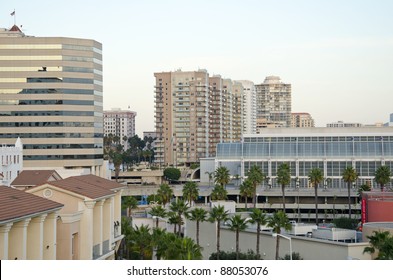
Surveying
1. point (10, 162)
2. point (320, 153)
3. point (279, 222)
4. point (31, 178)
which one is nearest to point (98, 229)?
point (279, 222)

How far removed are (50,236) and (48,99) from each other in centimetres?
7886

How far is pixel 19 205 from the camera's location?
24.6m

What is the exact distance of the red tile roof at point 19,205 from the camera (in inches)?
896

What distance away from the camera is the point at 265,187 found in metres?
105

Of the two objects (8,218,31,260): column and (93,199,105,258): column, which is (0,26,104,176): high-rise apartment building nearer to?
(93,199,105,258): column

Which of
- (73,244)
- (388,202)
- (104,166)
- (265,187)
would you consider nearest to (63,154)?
(104,166)

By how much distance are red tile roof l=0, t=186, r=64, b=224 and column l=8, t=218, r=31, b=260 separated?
0.51m

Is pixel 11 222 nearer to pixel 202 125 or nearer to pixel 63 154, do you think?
pixel 63 154

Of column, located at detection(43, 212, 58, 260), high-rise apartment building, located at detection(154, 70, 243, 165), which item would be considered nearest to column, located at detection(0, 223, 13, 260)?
column, located at detection(43, 212, 58, 260)

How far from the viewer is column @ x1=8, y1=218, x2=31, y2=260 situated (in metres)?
24.0

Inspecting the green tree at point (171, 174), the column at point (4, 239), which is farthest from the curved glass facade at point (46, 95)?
the column at point (4, 239)

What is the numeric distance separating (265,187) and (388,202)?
5441 centimetres

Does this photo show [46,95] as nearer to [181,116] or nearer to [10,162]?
[10,162]
